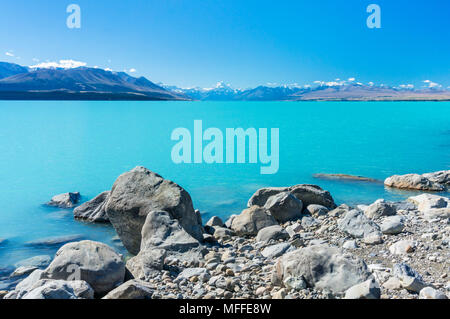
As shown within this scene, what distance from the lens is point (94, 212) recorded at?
15.3m

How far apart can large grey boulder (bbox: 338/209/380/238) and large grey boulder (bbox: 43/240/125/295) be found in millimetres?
6315

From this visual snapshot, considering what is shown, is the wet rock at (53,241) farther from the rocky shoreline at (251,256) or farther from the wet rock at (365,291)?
the wet rock at (365,291)

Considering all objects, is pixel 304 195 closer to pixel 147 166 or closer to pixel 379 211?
pixel 379 211

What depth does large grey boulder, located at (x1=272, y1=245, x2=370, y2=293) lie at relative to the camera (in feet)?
21.1

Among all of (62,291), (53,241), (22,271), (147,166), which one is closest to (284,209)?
(53,241)

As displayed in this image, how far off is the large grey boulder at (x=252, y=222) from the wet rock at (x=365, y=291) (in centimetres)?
597

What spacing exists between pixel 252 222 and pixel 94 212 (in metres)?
7.05

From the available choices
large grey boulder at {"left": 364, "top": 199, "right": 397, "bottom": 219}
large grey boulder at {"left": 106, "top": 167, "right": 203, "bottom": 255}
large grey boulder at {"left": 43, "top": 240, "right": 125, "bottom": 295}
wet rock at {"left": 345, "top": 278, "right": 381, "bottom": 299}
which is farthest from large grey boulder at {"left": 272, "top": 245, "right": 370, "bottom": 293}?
large grey boulder at {"left": 364, "top": 199, "right": 397, "bottom": 219}

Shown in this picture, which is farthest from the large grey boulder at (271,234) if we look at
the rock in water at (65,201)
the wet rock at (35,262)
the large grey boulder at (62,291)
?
the rock in water at (65,201)

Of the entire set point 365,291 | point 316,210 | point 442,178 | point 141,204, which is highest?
point 141,204

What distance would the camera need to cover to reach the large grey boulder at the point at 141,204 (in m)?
10.5

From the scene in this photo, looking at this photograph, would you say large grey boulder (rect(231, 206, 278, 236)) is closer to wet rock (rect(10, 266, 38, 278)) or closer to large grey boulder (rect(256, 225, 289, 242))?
large grey boulder (rect(256, 225, 289, 242))
